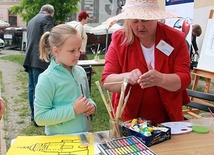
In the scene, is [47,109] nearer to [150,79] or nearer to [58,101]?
[58,101]

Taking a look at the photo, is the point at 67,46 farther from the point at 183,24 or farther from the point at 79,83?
the point at 183,24

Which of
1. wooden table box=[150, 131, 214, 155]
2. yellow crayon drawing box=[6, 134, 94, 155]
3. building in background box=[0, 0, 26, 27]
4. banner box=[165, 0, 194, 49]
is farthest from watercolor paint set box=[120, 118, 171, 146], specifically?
building in background box=[0, 0, 26, 27]

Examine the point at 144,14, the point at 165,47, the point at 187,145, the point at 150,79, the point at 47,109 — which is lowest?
the point at 187,145

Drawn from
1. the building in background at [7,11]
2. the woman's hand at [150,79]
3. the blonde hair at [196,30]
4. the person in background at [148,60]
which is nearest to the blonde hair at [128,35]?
the person in background at [148,60]

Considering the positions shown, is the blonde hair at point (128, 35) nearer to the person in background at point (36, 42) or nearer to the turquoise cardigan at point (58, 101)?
the turquoise cardigan at point (58, 101)

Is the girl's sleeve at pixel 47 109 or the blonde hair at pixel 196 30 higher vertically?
the blonde hair at pixel 196 30

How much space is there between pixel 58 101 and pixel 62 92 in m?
0.05

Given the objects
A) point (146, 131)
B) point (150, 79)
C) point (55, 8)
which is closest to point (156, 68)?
point (150, 79)

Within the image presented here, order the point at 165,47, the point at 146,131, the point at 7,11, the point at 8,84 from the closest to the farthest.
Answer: the point at 146,131 → the point at 165,47 → the point at 8,84 → the point at 7,11

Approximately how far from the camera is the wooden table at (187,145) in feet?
4.31

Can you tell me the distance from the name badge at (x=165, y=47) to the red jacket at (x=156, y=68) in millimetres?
16

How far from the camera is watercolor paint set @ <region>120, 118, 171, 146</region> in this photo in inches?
52.6

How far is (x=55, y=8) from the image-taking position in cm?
988

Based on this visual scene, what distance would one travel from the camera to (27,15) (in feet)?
32.3
